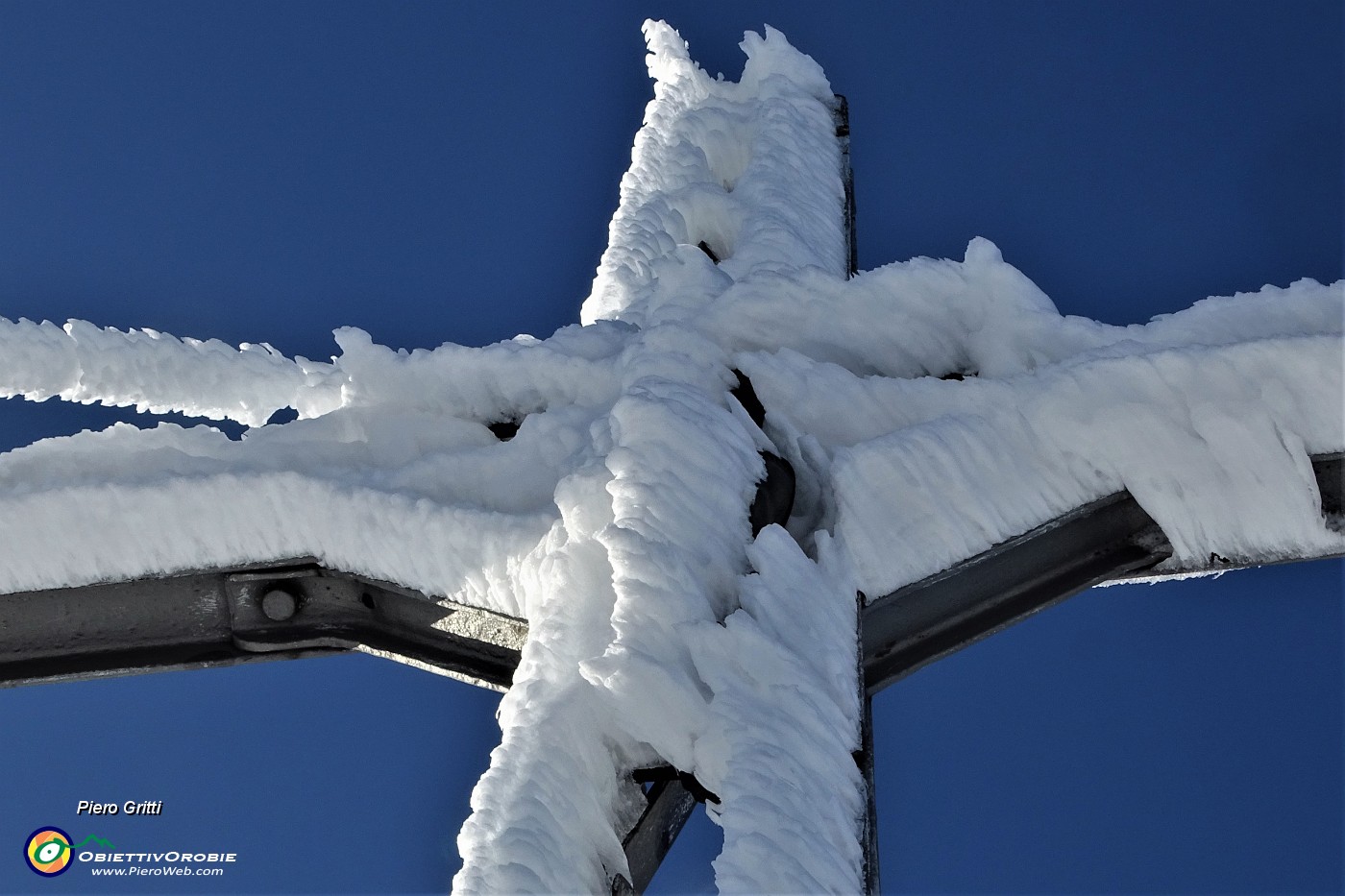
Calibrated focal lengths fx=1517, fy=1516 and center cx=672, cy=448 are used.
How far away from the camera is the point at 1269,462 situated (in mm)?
3248

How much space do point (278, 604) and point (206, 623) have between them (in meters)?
0.18

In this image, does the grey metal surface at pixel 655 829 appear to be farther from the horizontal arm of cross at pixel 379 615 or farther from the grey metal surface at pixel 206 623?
the grey metal surface at pixel 206 623

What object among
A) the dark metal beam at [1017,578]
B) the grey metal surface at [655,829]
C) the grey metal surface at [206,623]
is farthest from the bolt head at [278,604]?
the dark metal beam at [1017,578]

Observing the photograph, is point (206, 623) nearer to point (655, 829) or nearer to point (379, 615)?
point (379, 615)

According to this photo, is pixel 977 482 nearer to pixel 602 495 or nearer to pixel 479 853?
pixel 602 495

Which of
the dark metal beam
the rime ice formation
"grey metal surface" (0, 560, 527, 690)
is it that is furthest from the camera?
"grey metal surface" (0, 560, 527, 690)

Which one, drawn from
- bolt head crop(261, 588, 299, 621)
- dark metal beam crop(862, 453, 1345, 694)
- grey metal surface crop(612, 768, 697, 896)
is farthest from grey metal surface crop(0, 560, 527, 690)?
dark metal beam crop(862, 453, 1345, 694)

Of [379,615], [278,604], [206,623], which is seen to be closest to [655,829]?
[379,615]

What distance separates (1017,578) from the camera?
3.37 metres

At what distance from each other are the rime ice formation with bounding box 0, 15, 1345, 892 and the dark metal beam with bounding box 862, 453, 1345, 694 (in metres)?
0.05

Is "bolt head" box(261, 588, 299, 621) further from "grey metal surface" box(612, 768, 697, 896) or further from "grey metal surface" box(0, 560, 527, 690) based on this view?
"grey metal surface" box(612, 768, 697, 896)

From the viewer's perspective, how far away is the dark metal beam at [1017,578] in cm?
326

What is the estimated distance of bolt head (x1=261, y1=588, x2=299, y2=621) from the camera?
354 cm

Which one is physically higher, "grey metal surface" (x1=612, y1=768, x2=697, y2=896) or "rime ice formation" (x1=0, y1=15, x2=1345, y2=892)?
"rime ice formation" (x1=0, y1=15, x2=1345, y2=892)
